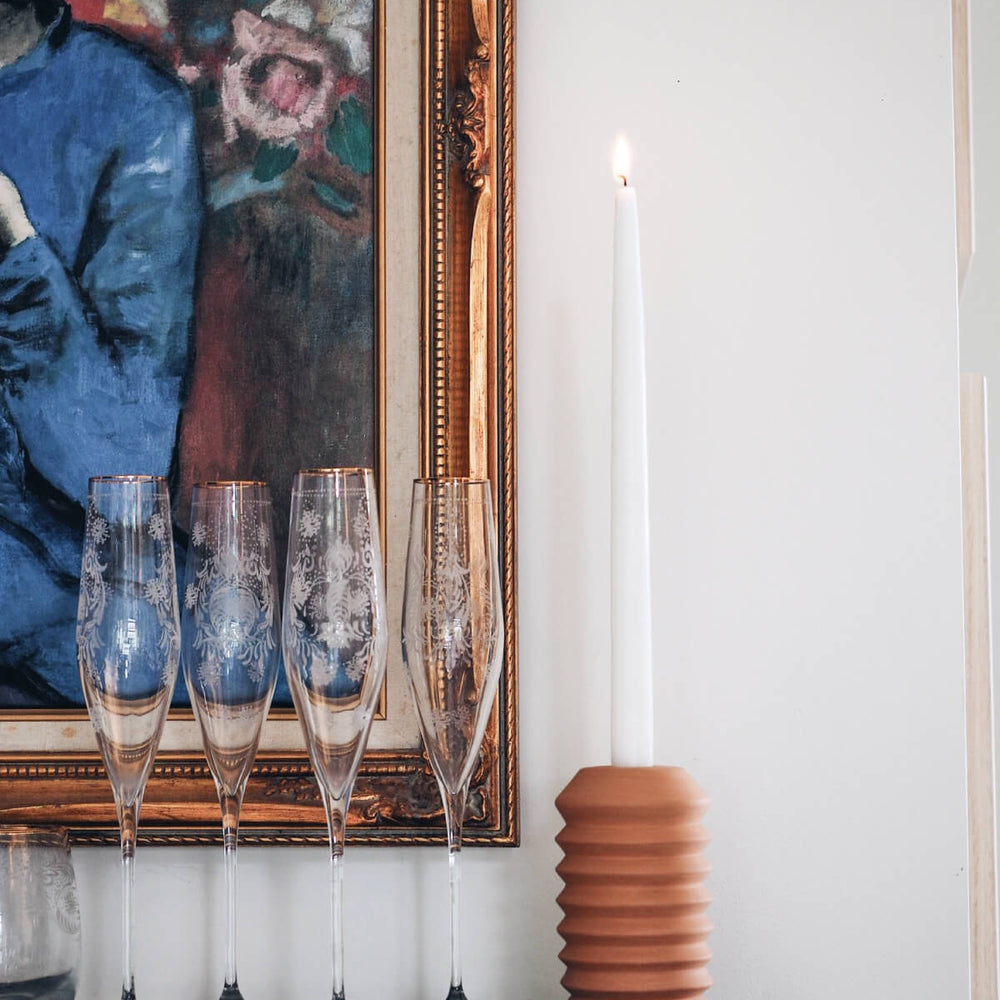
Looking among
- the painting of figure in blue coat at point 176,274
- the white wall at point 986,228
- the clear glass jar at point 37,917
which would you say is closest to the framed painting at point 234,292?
the painting of figure in blue coat at point 176,274

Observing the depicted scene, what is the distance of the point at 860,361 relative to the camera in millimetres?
813

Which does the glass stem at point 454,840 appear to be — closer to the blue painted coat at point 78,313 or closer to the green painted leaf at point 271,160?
the blue painted coat at point 78,313

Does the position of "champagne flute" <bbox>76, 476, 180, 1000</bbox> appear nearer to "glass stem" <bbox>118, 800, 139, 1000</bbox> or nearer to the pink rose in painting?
"glass stem" <bbox>118, 800, 139, 1000</bbox>

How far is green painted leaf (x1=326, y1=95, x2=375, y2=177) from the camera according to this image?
83 cm

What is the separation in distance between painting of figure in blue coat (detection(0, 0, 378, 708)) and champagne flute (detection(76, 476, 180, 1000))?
0.13m

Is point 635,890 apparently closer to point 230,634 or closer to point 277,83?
point 230,634

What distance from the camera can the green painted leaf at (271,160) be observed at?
2.74 ft

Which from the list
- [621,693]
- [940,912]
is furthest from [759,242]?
[940,912]

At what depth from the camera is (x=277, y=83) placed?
837 mm

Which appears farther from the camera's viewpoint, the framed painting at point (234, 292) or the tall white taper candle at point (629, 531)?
the framed painting at point (234, 292)

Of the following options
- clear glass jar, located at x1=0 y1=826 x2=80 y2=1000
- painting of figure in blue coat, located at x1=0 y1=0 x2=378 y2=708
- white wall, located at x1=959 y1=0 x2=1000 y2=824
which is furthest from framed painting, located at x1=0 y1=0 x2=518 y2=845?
white wall, located at x1=959 y1=0 x2=1000 y2=824

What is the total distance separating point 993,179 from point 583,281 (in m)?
0.38

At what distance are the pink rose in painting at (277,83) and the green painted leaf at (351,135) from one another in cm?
1

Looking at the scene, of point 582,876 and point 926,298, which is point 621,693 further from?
point 926,298
